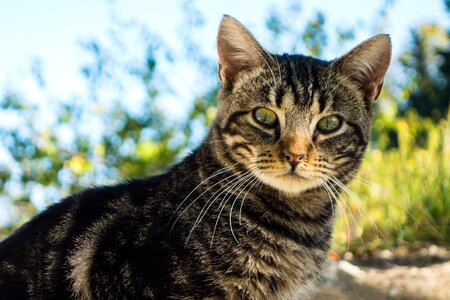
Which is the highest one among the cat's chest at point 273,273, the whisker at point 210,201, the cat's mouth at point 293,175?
the cat's mouth at point 293,175

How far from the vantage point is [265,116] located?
8.02 ft

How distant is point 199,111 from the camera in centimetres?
550

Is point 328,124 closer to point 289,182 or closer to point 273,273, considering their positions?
point 289,182

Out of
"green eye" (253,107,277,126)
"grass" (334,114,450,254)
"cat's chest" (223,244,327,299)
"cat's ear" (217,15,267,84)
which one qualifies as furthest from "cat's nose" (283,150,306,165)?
"grass" (334,114,450,254)

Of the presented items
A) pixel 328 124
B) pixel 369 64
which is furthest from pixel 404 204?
pixel 328 124

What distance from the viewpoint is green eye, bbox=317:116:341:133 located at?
245 cm

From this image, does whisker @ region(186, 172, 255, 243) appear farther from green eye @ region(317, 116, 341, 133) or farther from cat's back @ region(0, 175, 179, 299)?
green eye @ region(317, 116, 341, 133)

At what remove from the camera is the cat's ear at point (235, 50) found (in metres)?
2.55

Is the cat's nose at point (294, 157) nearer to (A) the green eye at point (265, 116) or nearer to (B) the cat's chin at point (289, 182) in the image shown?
(B) the cat's chin at point (289, 182)

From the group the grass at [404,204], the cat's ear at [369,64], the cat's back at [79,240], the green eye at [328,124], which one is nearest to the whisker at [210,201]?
the cat's back at [79,240]

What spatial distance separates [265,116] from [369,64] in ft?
1.85

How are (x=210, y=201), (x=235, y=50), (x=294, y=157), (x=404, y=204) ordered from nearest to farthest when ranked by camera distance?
(x=294, y=157), (x=210, y=201), (x=235, y=50), (x=404, y=204)

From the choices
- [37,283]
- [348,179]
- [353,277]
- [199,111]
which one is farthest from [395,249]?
[37,283]

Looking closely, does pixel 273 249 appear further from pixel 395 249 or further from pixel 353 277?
pixel 395 249
